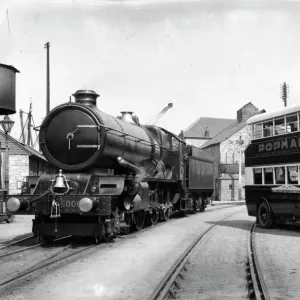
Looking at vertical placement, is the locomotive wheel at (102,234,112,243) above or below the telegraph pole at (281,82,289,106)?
below

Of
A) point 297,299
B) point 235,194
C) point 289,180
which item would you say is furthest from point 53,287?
point 235,194

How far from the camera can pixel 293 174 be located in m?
13.2

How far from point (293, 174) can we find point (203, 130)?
7232 cm

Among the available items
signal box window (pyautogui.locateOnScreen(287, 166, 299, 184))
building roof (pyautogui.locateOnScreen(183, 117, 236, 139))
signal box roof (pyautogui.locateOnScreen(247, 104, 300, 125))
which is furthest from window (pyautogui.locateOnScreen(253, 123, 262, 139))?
building roof (pyautogui.locateOnScreen(183, 117, 236, 139))

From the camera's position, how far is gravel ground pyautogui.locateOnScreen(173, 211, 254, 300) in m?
6.23

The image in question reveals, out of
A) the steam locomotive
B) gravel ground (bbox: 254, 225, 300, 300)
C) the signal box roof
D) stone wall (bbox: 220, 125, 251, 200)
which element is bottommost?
gravel ground (bbox: 254, 225, 300, 300)

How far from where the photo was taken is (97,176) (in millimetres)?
10562

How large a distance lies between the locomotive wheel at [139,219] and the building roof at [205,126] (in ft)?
223

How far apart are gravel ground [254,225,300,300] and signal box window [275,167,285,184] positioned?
1.52m

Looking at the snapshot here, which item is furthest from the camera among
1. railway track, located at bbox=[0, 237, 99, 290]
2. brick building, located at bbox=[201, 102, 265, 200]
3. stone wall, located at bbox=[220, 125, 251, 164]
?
stone wall, located at bbox=[220, 125, 251, 164]

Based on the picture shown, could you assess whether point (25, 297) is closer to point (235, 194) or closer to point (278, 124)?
point (278, 124)

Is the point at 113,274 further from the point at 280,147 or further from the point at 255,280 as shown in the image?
the point at 280,147

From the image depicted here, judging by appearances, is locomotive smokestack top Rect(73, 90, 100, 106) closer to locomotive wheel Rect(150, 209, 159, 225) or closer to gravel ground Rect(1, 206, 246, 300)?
gravel ground Rect(1, 206, 246, 300)

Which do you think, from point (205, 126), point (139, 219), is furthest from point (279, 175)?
point (205, 126)
